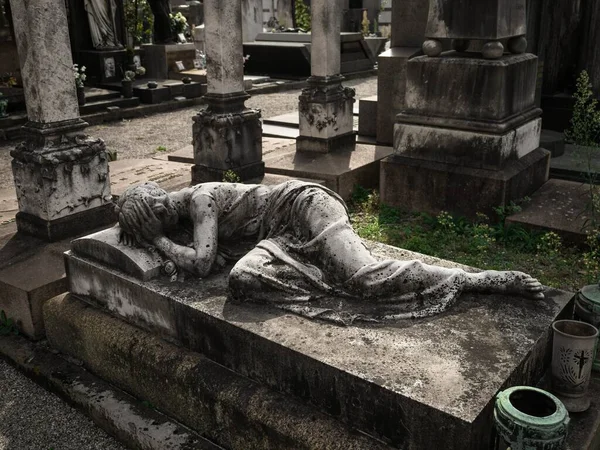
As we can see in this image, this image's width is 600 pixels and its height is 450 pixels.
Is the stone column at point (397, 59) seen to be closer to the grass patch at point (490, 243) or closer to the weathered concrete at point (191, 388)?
the grass patch at point (490, 243)

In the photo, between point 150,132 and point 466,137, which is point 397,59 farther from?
point 150,132

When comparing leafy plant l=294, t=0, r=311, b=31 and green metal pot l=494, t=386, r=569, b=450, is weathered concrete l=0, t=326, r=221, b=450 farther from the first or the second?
leafy plant l=294, t=0, r=311, b=31

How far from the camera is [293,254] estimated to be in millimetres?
3645

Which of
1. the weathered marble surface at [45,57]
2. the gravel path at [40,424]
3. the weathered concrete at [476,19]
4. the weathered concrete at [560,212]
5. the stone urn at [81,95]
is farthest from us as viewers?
the stone urn at [81,95]

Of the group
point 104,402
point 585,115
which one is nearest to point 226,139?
point 585,115

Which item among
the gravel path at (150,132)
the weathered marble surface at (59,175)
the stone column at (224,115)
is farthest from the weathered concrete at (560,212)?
the gravel path at (150,132)

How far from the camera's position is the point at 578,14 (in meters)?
8.92

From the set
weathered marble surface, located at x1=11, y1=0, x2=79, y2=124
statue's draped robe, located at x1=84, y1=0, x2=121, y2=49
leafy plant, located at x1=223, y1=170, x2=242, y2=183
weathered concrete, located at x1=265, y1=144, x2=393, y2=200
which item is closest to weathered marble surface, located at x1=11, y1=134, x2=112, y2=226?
weathered marble surface, located at x1=11, y1=0, x2=79, y2=124

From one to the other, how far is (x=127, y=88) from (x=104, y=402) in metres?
11.0

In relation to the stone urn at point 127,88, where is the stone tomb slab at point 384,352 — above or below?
below

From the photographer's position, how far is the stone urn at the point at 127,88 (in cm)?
1357

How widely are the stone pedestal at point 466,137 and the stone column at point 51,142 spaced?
9.92ft

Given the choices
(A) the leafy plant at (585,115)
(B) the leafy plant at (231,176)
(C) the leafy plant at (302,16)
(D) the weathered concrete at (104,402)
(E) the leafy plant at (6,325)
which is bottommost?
(D) the weathered concrete at (104,402)

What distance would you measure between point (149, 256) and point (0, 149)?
7779 millimetres
